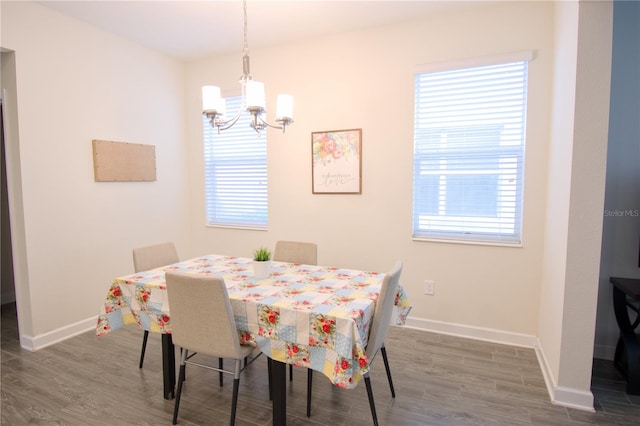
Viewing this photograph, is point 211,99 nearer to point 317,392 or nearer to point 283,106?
point 283,106

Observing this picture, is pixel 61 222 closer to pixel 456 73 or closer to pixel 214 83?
pixel 214 83

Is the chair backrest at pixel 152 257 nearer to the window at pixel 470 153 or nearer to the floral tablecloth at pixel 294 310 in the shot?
the floral tablecloth at pixel 294 310

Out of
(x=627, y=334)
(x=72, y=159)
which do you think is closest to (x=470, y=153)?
(x=627, y=334)

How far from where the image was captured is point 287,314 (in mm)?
1803

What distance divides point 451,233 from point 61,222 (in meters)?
3.46

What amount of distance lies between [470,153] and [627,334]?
66.6 inches

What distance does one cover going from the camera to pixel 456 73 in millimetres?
3090

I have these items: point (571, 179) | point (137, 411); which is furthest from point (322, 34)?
point (137, 411)

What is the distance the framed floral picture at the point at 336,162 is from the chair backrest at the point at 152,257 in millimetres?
1518

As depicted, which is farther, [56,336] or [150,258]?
[56,336]

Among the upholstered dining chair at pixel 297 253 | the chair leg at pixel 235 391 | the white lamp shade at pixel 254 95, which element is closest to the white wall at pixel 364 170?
the upholstered dining chair at pixel 297 253

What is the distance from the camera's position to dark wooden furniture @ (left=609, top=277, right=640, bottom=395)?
90.7 inches

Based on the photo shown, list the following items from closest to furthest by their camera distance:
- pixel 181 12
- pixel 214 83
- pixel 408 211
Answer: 1. pixel 181 12
2. pixel 408 211
3. pixel 214 83

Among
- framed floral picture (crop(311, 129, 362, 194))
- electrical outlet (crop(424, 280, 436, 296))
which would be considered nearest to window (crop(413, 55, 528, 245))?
electrical outlet (crop(424, 280, 436, 296))
